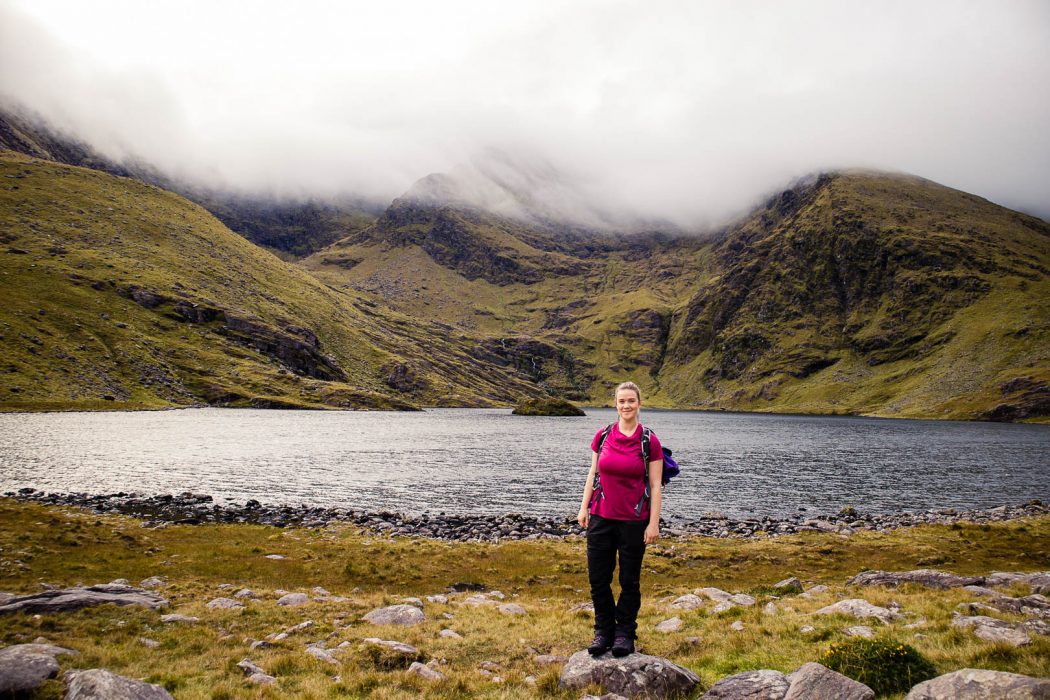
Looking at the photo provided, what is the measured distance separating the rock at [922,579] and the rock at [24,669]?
27.7 meters

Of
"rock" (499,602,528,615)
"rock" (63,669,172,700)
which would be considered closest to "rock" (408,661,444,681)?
"rock" (63,669,172,700)

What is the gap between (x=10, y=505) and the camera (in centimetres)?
4312

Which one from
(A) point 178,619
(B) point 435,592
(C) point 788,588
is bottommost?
(B) point 435,592

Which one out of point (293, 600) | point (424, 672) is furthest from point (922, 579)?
point (293, 600)

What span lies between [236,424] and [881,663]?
149071 mm

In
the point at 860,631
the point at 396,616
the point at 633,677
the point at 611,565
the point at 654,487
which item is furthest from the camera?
the point at 396,616

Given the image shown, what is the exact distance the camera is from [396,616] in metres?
18.8

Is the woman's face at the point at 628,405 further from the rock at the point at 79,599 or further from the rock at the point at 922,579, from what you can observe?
the rock at the point at 922,579

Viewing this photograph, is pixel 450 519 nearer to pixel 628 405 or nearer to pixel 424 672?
pixel 424 672

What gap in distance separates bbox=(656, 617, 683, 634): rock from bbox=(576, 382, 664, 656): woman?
572 centimetres

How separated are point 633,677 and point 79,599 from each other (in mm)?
16803

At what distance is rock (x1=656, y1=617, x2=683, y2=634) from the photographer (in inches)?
659

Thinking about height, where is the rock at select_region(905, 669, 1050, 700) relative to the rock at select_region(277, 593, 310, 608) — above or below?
above

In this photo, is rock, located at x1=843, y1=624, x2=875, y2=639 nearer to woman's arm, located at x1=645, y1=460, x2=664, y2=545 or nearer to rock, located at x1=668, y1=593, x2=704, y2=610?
rock, located at x1=668, y1=593, x2=704, y2=610
